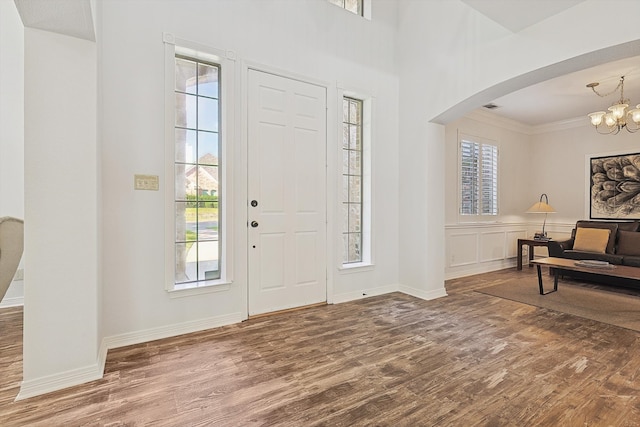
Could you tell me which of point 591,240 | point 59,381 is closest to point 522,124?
point 591,240

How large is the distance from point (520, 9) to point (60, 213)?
12.8ft

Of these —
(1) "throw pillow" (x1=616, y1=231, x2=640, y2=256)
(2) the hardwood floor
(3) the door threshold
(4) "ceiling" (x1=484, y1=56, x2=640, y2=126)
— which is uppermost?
(4) "ceiling" (x1=484, y1=56, x2=640, y2=126)

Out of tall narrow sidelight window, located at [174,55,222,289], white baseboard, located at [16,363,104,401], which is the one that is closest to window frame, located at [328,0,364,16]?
tall narrow sidelight window, located at [174,55,222,289]

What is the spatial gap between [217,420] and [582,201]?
7340 mm

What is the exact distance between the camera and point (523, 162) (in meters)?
6.65

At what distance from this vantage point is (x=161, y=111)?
2.80m

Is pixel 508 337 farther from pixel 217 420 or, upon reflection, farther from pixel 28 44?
pixel 28 44

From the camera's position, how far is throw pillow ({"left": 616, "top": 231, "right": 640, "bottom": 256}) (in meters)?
4.78

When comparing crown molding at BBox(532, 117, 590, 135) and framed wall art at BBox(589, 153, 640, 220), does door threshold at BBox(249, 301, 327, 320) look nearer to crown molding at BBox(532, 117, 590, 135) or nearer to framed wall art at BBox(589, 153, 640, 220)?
framed wall art at BBox(589, 153, 640, 220)

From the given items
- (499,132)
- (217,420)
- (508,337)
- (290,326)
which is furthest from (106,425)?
(499,132)

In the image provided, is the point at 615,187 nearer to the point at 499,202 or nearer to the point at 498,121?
the point at 499,202

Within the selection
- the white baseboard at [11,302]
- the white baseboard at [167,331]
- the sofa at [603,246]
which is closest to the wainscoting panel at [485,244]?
the sofa at [603,246]

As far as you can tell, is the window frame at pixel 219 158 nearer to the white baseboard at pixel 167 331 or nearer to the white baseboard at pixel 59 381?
the white baseboard at pixel 167 331

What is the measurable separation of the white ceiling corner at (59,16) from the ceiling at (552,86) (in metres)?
2.83
